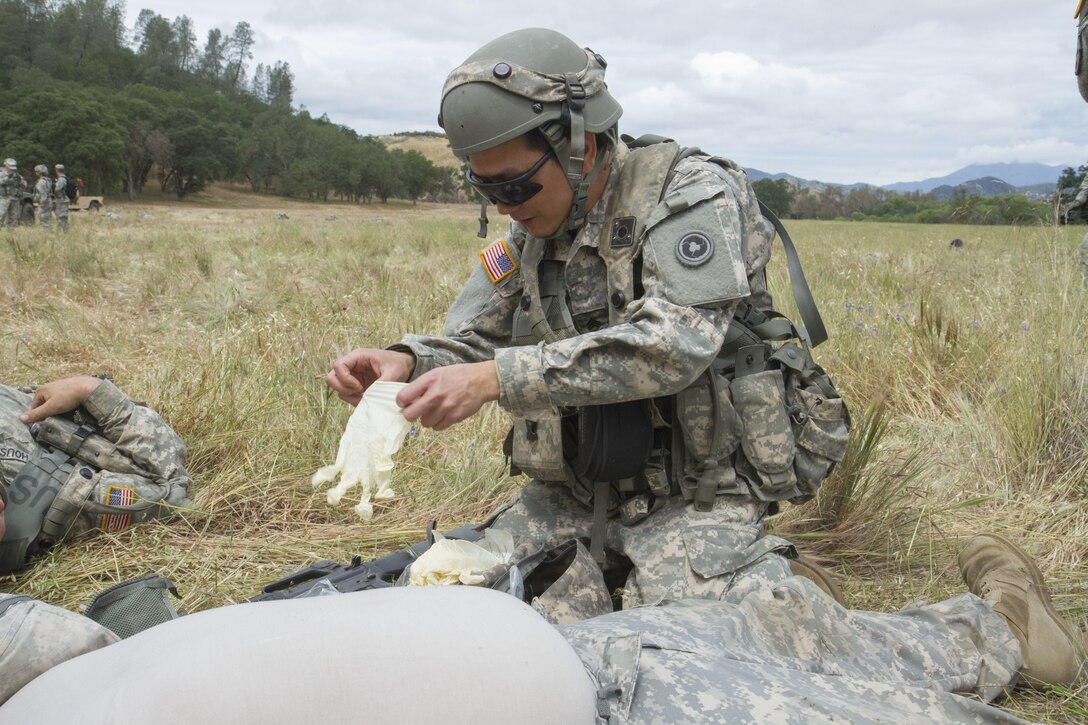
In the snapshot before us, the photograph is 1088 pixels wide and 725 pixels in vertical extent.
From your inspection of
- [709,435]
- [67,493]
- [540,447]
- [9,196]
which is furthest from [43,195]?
[709,435]

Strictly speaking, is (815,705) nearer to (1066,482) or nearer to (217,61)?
(1066,482)

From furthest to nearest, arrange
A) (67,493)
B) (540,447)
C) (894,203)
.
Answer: (894,203) → (67,493) → (540,447)

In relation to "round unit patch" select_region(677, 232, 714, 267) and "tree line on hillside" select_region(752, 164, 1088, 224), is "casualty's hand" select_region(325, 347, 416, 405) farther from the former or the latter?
"tree line on hillside" select_region(752, 164, 1088, 224)

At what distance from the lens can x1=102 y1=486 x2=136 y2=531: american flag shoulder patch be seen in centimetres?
315

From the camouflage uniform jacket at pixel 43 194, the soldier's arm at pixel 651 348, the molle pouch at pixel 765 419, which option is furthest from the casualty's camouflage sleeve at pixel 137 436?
the camouflage uniform jacket at pixel 43 194

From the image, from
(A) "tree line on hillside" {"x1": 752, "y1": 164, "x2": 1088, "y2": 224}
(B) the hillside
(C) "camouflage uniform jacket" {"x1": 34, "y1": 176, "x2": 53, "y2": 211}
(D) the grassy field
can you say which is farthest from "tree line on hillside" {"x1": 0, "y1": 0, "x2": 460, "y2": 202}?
(D) the grassy field

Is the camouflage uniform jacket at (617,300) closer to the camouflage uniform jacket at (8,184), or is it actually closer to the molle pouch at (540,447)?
the molle pouch at (540,447)

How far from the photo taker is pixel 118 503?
3160 mm

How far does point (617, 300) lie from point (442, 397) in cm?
67

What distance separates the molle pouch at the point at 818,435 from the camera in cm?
255

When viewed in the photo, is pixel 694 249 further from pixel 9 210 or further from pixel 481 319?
pixel 9 210

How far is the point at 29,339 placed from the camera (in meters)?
5.16

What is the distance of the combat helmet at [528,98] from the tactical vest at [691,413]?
0.20m

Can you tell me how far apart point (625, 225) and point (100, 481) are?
214 centimetres
